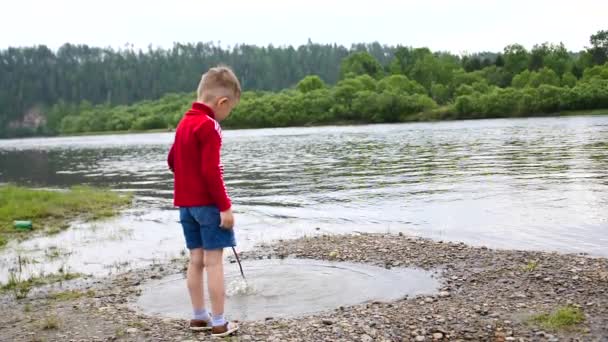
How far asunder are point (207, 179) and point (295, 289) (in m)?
3.90

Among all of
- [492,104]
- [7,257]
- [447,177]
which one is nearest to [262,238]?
[7,257]

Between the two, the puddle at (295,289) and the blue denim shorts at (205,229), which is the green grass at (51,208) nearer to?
the puddle at (295,289)

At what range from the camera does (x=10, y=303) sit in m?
9.80

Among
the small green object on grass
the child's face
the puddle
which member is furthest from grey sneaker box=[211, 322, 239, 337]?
the small green object on grass

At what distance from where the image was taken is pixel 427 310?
8070 mm

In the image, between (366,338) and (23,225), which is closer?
(366,338)

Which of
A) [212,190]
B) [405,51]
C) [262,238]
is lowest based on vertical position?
[262,238]

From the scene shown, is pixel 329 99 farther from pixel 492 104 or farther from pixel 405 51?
pixel 405 51

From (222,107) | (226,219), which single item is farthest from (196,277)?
(222,107)

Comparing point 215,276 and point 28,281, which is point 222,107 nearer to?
point 215,276

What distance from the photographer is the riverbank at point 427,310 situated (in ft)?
23.5

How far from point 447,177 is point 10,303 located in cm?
2223

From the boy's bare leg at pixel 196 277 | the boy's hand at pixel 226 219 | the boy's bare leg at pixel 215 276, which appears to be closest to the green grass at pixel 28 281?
the boy's bare leg at pixel 196 277

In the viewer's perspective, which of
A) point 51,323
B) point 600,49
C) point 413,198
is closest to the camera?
point 51,323
